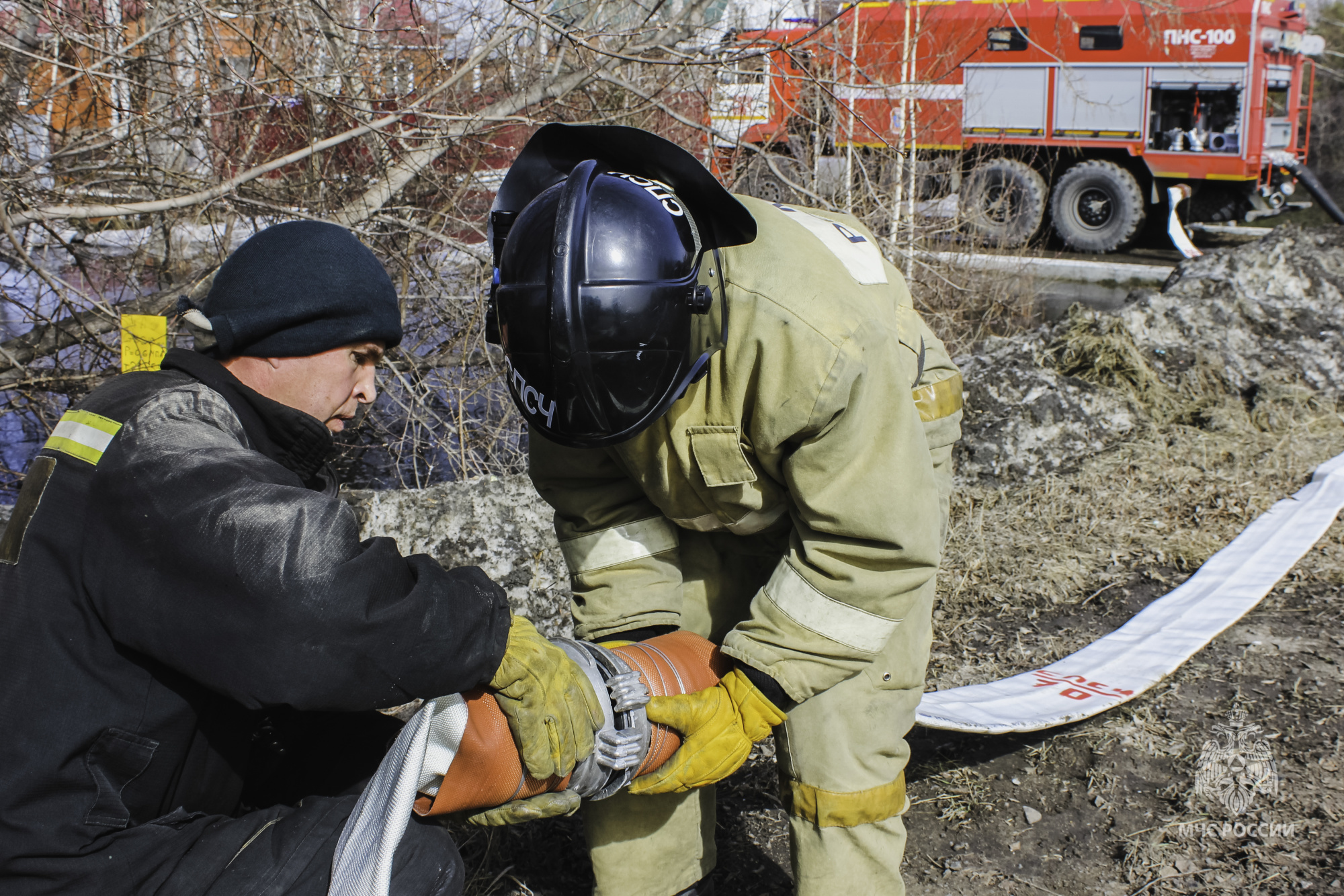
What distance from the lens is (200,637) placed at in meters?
1.52

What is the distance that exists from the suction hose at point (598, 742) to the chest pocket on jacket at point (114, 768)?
47 cm

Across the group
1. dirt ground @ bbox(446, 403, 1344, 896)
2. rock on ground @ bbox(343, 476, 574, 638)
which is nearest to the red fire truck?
dirt ground @ bbox(446, 403, 1344, 896)

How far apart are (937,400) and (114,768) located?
1901 mm

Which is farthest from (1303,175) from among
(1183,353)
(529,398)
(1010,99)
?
(529,398)

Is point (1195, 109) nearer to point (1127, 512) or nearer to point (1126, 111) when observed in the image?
point (1126, 111)

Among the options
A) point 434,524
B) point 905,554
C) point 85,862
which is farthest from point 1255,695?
point 85,862

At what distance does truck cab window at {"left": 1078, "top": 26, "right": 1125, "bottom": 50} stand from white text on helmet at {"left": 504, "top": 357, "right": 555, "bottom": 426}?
1197 cm

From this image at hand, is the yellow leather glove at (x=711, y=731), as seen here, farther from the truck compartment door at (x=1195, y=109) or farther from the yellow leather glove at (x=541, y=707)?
the truck compartment door at (x=1195, y=109)

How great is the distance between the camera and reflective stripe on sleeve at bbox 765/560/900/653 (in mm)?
1970

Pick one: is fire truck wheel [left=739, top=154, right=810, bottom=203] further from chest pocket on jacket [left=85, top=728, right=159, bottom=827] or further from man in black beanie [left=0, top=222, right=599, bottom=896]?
chest pocket on jacket [left=85, top=728, right=159, bottom=827]

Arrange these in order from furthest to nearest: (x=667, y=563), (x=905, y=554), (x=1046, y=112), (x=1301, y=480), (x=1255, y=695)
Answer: (x=1046, y=112), (x=1301, y=480), (x=1255, y=695), (x=667, y=563), (x=905, y=554)

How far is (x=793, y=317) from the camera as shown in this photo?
1807mm

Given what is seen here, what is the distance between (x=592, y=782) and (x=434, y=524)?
6.24 feet

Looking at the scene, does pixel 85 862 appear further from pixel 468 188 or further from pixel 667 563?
pixel 468 188
